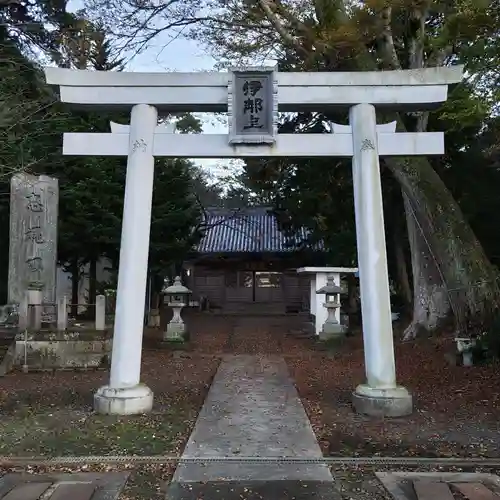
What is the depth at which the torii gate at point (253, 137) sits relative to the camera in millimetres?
7383

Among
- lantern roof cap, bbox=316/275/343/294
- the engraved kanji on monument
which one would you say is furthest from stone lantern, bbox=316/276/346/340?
the engraved kanji on monument

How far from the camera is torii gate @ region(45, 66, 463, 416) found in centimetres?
738

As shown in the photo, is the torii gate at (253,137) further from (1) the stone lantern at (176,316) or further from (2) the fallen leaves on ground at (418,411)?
(1) the stone lantern at (176,316)

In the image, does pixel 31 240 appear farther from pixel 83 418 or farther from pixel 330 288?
pixel 330 288

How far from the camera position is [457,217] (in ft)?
42.5

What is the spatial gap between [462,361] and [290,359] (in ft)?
12.7

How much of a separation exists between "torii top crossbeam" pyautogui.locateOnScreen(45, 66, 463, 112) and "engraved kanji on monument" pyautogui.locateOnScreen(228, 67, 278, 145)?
0.41 ft

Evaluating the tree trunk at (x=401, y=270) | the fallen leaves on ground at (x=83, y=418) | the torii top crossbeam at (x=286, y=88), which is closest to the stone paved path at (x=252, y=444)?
the fallen leaves on ground at (x=83, y=418)

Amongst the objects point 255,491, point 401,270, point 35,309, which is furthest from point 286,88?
point 401,270

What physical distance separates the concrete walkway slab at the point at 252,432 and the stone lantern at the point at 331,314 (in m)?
6.15

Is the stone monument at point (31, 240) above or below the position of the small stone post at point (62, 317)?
above

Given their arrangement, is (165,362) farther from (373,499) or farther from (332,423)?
(373,499)

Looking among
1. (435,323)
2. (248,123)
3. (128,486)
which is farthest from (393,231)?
(128,486)

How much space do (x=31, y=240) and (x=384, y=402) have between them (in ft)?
30.4
